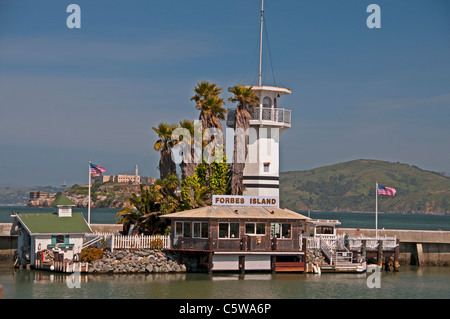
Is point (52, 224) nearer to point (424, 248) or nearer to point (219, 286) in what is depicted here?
point (219, 286)

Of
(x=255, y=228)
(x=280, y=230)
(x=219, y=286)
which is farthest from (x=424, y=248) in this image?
(x=219, y=286)

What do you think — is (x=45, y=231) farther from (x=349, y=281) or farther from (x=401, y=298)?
(x=401, y=298)

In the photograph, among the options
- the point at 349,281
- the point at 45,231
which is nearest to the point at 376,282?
the point at 349,281

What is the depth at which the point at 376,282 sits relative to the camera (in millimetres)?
47188

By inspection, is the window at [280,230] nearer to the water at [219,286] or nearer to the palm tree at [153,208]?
the water at [219,286]

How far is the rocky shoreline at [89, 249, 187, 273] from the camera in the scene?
47656 millimetres

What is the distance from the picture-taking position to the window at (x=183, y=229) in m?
49.5

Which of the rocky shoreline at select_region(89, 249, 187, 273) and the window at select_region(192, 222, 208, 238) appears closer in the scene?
the rocky shoreline at select_region(89, 249, 187, 273)

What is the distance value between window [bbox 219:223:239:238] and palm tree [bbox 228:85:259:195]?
606 cm

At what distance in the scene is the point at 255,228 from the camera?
49.5m

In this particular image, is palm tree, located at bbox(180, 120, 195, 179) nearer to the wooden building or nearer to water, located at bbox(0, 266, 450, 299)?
the wooden building

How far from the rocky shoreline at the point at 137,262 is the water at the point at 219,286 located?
0.76 metres

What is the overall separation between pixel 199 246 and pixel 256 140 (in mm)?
12563

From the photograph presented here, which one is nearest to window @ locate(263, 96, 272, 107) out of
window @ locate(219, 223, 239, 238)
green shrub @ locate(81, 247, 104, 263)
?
window @ locate(219, 223, 239, 238)
